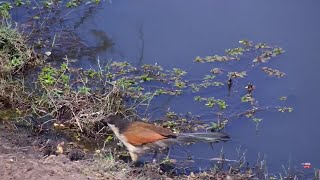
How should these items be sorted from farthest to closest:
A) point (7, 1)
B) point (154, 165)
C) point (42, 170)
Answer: point (7, 1), point (154, 165), point (42, 170)

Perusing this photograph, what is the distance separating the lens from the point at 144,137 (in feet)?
19.8

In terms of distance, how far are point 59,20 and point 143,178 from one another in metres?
4.36

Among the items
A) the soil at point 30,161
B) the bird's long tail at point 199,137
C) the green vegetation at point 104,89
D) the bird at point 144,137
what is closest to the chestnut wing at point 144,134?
the bird at point 144,137

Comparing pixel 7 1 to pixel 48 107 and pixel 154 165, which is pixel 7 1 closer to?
pixel 48 107

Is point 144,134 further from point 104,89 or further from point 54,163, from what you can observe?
point 104,89

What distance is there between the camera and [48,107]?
23.3ft

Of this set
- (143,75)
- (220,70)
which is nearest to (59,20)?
(143,75)

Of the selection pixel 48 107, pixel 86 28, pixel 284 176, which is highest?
pixel 86 28

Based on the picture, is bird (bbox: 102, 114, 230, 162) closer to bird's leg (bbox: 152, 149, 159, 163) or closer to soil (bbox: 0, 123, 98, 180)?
bird's leg (bbox: 152, 149, 159, 163)

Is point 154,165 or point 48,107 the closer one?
point 154,165

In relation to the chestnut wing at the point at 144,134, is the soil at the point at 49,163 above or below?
below

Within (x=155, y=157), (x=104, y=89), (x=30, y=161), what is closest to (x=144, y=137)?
(x=155, y=157)

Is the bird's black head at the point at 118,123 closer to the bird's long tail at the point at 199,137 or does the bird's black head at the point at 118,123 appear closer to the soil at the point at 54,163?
the soil at the point at 54,163

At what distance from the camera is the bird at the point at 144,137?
604 cm
